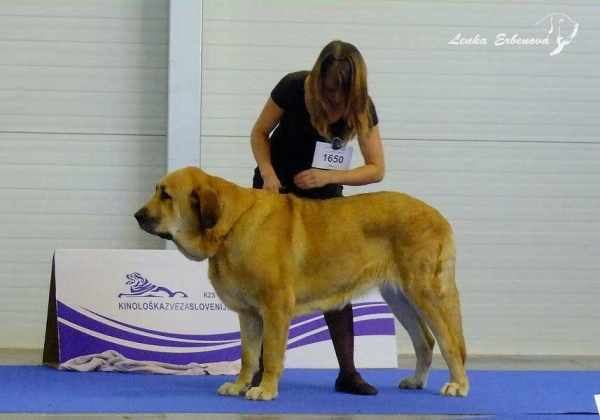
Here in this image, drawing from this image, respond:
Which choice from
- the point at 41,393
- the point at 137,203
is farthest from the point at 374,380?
the point at 137,203

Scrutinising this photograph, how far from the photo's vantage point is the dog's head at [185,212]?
4.26 metres

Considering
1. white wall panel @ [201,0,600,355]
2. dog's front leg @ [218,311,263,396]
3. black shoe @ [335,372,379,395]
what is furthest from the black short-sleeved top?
white wall panel @ [201,0,600,355]

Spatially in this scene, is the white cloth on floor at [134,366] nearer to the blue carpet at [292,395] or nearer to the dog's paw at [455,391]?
the blue carpet at [292,395]

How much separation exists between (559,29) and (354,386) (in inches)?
164

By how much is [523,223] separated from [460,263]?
2.03ft

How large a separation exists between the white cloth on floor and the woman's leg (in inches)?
38.0

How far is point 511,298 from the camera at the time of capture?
7582mm

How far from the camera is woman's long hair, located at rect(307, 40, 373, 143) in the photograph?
4.41 m

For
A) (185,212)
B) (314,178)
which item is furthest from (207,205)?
(314,178)

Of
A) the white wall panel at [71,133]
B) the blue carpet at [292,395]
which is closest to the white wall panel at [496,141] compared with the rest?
the white wall panel at [71,133]

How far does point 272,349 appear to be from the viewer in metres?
4.30

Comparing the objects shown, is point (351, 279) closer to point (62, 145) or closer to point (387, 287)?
point (387, 287)

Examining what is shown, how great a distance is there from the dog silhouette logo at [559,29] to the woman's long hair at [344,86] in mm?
3527

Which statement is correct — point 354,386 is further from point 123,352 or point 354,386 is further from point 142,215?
point 123,352
